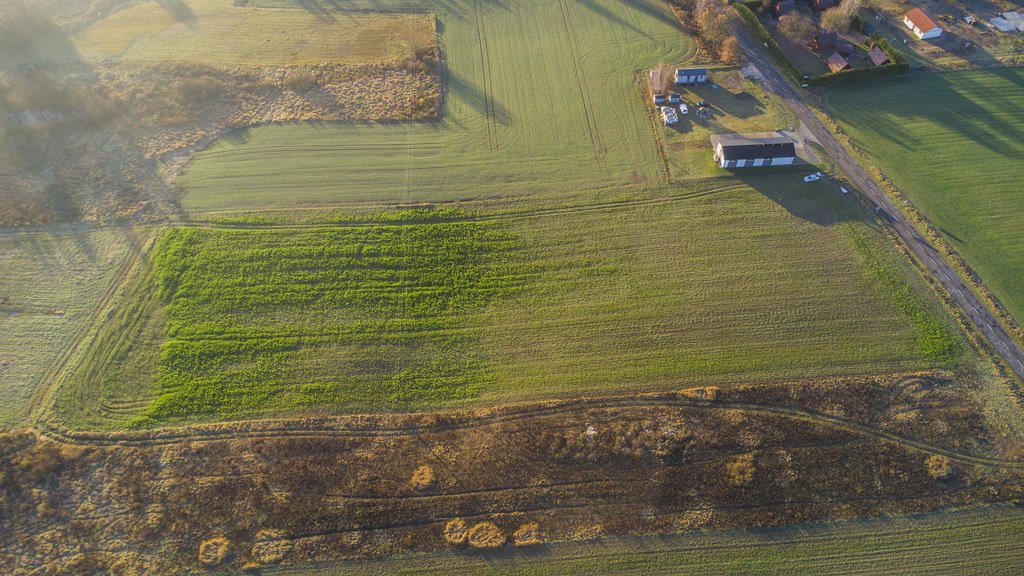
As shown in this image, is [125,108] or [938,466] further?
[125,108]

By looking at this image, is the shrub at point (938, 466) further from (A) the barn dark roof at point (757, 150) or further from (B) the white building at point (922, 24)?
(B) the white building at point (922, 24)

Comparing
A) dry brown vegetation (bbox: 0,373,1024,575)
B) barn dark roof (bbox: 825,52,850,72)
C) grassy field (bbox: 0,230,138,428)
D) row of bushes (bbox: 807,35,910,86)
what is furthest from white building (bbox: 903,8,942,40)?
grassy field (bbox: 0,230,138,428)

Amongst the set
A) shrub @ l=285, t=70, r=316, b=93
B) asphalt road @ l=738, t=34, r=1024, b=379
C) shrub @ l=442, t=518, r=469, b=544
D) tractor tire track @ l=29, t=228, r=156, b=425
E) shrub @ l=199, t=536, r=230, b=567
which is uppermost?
shrub @ l=285, t=70, r=316, b=93

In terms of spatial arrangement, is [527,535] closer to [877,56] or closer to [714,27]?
[714,27]

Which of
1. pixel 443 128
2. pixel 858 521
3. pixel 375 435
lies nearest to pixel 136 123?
pixel 443 128

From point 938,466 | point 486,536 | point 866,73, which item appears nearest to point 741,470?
point 938,466

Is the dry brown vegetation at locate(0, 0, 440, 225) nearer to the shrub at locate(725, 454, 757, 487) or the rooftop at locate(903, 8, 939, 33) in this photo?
the shrub at locate(725, 454, 757, 487)

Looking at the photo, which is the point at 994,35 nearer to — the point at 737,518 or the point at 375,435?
the point at 737,518
